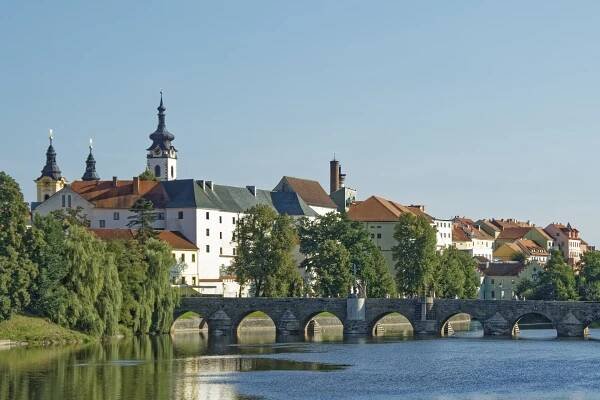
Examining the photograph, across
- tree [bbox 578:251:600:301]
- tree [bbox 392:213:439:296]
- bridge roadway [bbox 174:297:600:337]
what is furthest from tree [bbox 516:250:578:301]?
bridge roadway [bbox 174:297:600:337]

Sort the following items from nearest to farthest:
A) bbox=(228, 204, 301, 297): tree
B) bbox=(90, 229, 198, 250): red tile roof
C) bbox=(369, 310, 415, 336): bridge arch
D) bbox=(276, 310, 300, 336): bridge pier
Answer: bbox=(369, 310, 415, 336): bridge arch < bbox=(276, 310, 300, 336): bridge pier < bbox=(228, 204, 301, 297): tree < bbox=(90, 229, 198, 250): red tile roof

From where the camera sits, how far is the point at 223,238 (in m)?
153

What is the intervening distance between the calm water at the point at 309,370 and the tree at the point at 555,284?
44.8 meters

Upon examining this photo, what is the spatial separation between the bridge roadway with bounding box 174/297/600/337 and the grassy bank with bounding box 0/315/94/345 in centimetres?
1797

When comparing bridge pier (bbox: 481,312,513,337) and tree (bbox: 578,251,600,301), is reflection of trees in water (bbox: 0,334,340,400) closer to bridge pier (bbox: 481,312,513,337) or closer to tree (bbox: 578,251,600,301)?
bridge pier (bbox: 481,312,513,337)

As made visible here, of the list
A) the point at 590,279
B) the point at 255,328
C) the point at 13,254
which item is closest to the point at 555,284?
the point at 590,279

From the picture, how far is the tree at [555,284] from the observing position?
149m

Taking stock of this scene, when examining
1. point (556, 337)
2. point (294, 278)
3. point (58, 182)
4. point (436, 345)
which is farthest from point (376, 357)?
point (58, 182)

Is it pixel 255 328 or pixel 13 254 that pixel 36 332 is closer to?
pixel 13 254

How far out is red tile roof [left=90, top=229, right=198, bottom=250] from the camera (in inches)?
5318

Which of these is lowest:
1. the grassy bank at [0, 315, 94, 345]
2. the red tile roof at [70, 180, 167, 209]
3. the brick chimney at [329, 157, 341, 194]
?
the grassy bank at [0, 315, 94, 345]

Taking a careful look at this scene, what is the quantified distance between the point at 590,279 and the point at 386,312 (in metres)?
48.5

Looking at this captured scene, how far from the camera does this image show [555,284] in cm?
15012

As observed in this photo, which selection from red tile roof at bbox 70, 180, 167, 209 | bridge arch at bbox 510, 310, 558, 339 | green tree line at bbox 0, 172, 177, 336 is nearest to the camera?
green tree line at bbox 0, 172, 177, 336
